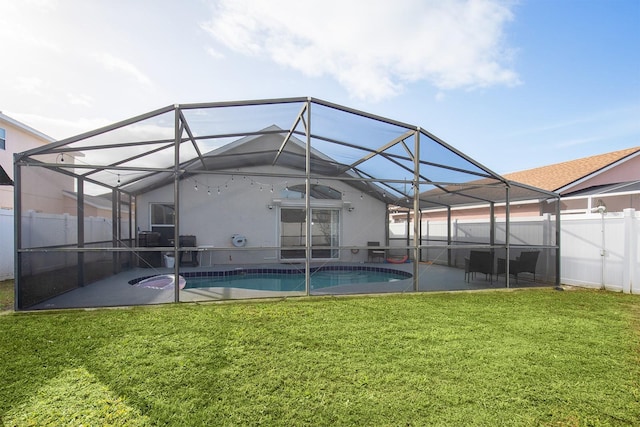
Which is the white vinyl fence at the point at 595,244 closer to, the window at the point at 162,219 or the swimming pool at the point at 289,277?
the swimming pool at the point at 289,277

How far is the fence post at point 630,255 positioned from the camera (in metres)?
7.09

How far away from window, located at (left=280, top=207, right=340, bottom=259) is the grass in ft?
24.1

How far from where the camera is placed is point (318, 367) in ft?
10.7

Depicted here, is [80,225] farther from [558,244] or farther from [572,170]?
[572,170]

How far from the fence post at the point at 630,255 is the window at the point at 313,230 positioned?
850 cm

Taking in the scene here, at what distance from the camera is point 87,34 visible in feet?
21.9

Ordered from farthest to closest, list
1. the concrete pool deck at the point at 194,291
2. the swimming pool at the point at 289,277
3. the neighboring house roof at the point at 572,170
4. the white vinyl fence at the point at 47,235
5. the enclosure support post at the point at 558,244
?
the neighboring house roof at the point at 572,170, the swimming pool at the point at 289,277, the enclosure support post at the point at 558,244, the concrete pool deck at the point at 194,291, the white vinyl fence at the point at 47,235

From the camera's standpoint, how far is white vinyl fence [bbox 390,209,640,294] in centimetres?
715

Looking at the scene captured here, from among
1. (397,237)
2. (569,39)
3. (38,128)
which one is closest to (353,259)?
(397,237)

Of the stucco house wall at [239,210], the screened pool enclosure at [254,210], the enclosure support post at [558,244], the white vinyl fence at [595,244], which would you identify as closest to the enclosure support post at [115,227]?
the screened pool enclosure at [254,210]

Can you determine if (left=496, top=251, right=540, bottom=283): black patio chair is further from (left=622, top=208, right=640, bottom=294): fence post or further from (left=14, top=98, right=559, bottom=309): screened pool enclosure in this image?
(left=622, top=208, right=640, bottom=294): fence post

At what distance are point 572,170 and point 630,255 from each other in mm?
5731

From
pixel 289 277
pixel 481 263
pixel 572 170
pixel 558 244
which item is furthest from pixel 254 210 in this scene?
pixel 572 170

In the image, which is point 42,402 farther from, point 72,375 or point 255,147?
point 255,147
